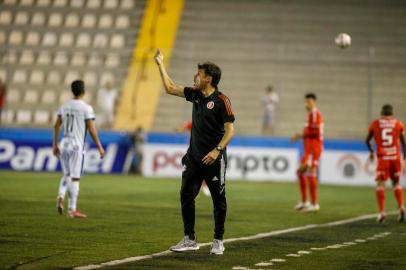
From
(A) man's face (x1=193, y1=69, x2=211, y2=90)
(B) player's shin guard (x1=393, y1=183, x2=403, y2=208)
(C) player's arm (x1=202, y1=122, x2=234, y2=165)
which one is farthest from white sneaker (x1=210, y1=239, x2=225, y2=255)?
(B) player's shin guard (x1=393, y1=183, x2=403, y2=208)

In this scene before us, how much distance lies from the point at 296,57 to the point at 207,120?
24.1 m

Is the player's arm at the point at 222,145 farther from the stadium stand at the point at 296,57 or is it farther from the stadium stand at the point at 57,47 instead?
the stadium stand at the point at 57,47

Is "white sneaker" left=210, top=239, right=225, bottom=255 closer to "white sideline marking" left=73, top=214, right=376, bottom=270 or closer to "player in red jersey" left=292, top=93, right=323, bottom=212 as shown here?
"white sideline marking" left=73, top=214, right=376, bottom=270

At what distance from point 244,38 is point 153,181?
34.9 ft

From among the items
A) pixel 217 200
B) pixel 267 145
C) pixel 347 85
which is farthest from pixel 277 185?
pixel 217 200

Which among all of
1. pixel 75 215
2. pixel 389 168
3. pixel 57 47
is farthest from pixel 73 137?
pixel 57 47

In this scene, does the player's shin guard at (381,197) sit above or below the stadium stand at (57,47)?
below

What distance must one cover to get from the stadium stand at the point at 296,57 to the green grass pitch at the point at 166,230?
9.34 metres

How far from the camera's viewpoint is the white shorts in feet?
49.8

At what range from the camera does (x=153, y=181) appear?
27.9m

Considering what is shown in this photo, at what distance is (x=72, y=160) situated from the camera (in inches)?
600

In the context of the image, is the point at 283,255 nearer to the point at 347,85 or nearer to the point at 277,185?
the point at 277,185

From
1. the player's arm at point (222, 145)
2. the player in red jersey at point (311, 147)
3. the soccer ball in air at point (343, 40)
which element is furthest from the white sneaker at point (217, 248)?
the soccer ball in air at point (343, 40)

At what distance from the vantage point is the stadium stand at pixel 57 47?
33.7 metres
